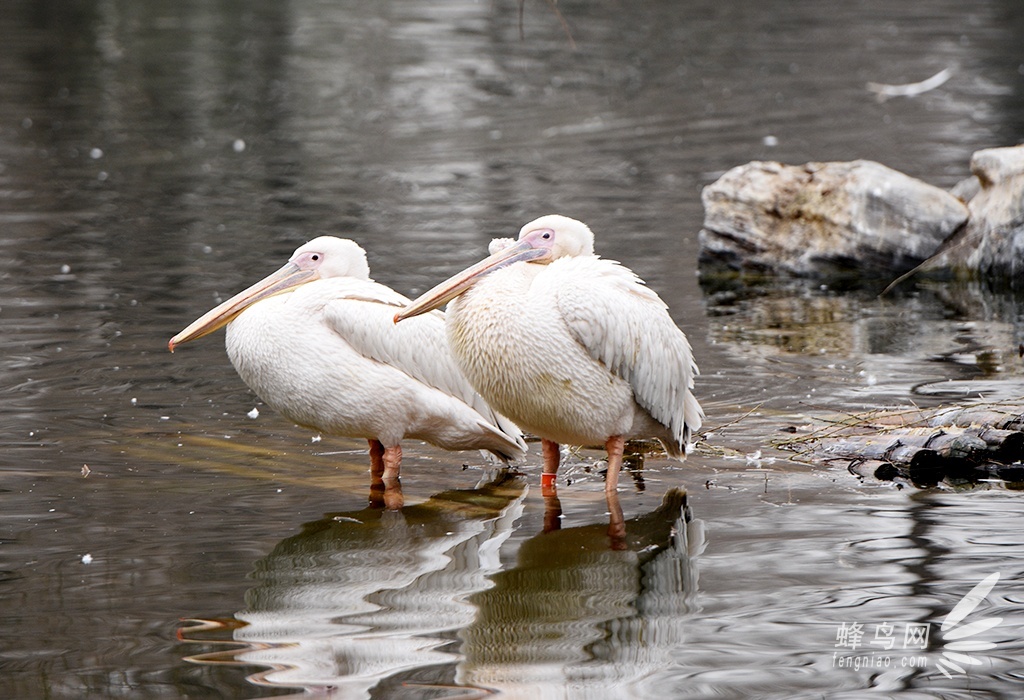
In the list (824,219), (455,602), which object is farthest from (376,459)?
(824,219)

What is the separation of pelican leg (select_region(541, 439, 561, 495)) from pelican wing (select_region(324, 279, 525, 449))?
25 cm

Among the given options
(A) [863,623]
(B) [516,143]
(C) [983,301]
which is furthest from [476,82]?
(A) [863,623]

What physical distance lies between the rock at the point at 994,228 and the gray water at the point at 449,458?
0.24 metres

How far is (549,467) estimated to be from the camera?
4.97 m

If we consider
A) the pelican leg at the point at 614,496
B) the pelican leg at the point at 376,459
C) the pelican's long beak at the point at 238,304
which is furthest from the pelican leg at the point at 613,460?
the pelican's long beak at the point at 238,304

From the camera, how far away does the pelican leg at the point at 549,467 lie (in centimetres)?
494

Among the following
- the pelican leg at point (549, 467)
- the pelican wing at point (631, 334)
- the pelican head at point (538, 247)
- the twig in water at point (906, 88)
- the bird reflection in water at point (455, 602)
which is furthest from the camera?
the twig in water at point (906, 88)

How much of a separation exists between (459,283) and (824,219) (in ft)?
14.3

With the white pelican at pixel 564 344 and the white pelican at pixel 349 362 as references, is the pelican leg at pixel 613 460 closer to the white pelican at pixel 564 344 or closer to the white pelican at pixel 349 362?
the white pelican at pixel 564 344

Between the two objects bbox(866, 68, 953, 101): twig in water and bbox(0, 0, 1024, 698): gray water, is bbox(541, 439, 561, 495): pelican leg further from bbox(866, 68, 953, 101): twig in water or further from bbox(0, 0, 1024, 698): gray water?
bbox(866, 68, 953, 101): twig in water

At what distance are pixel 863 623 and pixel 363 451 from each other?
2.45 m

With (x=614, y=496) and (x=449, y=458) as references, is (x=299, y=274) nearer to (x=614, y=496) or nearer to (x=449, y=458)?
(x=449, y=458)

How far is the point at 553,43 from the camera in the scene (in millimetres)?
18844

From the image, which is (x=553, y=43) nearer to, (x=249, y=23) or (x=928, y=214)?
(x=249, y=23)
